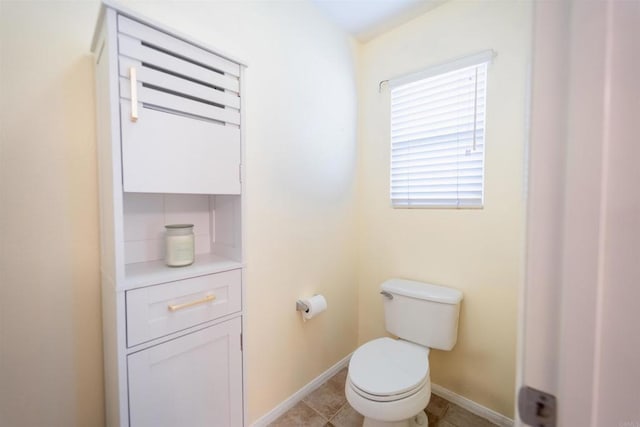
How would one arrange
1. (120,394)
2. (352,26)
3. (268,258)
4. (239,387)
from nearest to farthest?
(120,394) < (239,387) < (268,258) < (352,26)

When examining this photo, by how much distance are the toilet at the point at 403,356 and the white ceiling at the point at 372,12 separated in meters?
1.74

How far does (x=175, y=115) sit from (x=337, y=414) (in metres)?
1.76

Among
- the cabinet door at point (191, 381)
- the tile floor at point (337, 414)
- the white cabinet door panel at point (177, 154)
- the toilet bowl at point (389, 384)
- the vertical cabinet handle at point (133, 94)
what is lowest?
the tile floor at point (337, 414)

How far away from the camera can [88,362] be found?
104cm

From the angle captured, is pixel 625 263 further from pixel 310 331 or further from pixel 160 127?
pixel 310 331

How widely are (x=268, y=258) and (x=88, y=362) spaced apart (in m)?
0.83

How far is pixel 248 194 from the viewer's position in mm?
1378

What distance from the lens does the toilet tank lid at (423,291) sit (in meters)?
1.53

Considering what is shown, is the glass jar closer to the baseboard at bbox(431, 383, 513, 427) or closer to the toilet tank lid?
the toilet tank lid

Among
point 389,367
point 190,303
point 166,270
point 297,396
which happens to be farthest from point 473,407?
point 166,270

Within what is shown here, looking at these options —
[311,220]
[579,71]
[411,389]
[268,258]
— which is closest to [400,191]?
[311,220]

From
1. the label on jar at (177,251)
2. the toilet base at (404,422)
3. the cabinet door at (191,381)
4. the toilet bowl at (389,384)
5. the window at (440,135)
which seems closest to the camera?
the cabinet door at (191,381)

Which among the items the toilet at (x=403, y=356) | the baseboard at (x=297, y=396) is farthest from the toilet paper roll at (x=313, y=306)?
the baseboard at (x=297, y=396)

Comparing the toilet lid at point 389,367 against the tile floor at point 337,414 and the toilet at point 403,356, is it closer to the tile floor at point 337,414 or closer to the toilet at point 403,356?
the toilet at point 403,356
